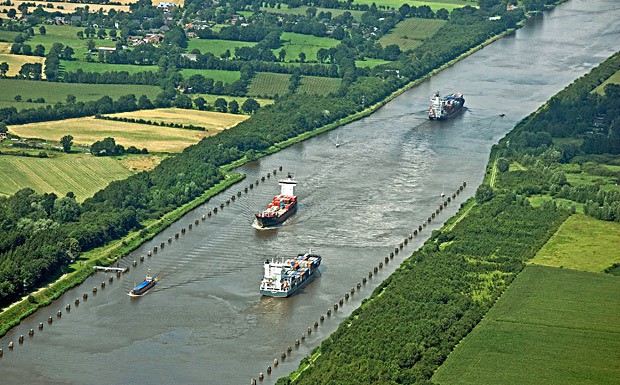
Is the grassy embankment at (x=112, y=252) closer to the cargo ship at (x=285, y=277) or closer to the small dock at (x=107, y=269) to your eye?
the small dock at (x=107, y=269)

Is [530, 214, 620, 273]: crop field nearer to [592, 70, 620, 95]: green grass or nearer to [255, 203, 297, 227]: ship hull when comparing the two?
[255, 203, 297, 227]: ship hull

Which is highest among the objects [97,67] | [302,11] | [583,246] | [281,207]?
[302,11]

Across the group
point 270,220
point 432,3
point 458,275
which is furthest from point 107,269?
point 432,3

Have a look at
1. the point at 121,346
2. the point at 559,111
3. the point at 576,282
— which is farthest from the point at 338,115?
the point at 121,346

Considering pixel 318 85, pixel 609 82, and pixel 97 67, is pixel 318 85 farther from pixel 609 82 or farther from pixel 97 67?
pixel 609 82

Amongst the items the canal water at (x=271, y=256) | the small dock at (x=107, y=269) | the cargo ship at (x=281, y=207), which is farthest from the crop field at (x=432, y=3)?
the small dock at (x=107, y=269)

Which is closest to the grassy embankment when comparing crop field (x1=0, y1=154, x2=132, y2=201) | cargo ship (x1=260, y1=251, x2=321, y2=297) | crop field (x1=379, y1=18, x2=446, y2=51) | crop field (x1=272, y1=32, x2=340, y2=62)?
crop field (x1=0, y1=154, x2=132, y2=201)

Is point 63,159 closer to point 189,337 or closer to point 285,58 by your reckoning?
point 189,337
